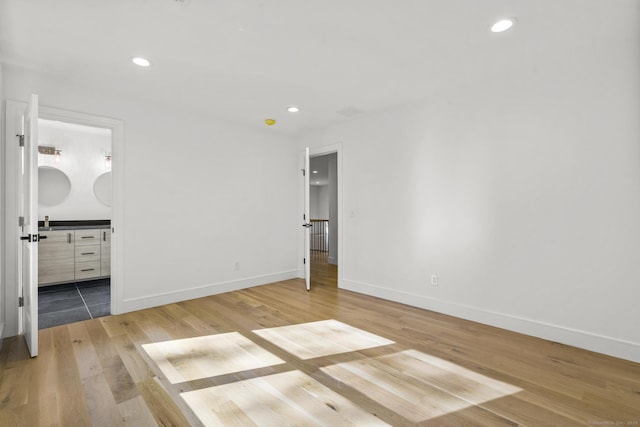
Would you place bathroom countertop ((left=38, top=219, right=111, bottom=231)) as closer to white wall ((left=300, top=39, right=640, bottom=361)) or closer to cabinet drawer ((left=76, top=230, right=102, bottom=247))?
cabinet drawer ((left=76, top=230, right=102, bottom=247))

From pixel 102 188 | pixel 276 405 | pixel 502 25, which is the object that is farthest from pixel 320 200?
pixel 276 405

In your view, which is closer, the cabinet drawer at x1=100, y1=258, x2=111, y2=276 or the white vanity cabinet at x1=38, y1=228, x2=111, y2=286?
the white vanity cabinet at x1=38, y1=228, x2=111, y2=286

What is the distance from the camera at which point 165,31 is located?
2.26 metres

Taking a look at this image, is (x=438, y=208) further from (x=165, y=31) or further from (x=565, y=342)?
(x=165, y=31)

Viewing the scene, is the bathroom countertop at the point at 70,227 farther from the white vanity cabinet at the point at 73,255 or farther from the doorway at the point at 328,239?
the doorway at the point at 328,239

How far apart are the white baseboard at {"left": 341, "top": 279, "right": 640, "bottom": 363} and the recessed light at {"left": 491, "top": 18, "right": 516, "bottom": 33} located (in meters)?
2.61

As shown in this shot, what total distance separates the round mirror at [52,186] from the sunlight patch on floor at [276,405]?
513 centimetres

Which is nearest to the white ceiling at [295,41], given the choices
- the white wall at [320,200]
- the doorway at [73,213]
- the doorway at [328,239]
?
the doorway at [73,213]

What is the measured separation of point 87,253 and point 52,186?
1.40 meters

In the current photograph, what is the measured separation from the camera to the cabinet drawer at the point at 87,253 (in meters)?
4.83

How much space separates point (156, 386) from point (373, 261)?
296cm

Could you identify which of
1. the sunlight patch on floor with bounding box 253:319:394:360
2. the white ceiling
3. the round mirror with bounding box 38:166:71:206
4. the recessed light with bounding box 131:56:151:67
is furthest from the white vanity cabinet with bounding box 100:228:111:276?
the sunlight patch on floor with bounding box 253:319:394:360

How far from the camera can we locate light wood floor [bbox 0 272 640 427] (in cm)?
173

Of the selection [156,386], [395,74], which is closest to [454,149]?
[395,74]
